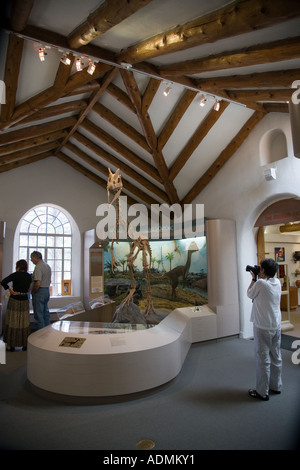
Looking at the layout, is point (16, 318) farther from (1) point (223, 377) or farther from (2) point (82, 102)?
(2) point (82, 102)

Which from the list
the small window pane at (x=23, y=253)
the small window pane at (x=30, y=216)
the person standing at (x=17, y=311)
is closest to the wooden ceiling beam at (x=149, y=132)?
the person standing at (x=17, y=311)

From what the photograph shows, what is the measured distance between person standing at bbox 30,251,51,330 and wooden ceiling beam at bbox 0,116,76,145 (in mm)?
2452

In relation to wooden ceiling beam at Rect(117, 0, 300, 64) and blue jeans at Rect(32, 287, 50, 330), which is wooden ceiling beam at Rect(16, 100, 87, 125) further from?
blue jeans at Rect(32, 287, 50, 330)

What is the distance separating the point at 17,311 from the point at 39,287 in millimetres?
665

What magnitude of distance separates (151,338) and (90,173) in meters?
6.90

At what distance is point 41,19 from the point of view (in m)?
3.50

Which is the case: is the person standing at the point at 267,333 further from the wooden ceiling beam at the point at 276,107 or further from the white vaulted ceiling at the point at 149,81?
the wooden ceiling beam at the point at 276,107

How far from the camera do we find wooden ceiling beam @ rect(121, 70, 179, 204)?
5363 millimetres

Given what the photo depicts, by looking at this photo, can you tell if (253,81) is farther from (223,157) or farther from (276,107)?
(223,157)

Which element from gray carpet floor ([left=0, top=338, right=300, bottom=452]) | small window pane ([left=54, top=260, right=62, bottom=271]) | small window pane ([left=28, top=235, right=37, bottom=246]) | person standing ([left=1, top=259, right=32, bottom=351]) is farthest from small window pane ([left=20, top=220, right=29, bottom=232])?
gray carpet floor ([left=0, top=338, right=300, bottom=452])

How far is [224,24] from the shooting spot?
9.64 ft

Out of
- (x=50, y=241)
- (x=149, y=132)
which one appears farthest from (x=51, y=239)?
(x=149, y=132)

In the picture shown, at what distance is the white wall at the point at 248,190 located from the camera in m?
5.60
